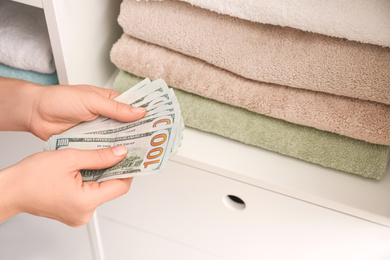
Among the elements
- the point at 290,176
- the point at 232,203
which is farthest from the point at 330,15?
the point at 232,203

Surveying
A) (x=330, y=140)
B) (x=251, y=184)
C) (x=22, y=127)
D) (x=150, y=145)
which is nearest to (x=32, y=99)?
(x=22, y=127)

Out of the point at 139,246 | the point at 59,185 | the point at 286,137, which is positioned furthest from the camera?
the point at 139,246

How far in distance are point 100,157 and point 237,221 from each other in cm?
30

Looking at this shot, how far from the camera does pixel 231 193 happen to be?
2.28 feet

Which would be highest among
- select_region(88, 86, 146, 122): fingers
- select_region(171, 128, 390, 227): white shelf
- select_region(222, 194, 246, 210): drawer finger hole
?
select_region(171, 128, 390, 227): white shelf

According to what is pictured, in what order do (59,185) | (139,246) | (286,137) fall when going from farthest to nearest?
(139,246) < (286,137) < (59,185)

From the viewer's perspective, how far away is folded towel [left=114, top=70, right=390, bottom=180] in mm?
633

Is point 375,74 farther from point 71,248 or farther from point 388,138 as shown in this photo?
point 71,248

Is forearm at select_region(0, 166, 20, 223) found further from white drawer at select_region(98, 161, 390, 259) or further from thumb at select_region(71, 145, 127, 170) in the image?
white drawer at select_region(98, 161, 390, 259)

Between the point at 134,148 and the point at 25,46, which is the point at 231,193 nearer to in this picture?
the point at 134,148

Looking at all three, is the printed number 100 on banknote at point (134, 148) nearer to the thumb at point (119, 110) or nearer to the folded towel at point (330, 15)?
the thumb at point (119, 110)

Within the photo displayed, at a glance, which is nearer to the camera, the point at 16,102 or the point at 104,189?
the point at 104,189

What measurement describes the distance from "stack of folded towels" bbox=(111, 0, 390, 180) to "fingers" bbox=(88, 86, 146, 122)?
0.31 feet

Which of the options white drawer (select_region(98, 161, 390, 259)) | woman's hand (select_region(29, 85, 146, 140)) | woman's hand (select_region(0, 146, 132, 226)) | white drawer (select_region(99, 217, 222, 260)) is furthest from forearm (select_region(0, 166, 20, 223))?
white drawer (select_region(99, 217, 222, 260))
